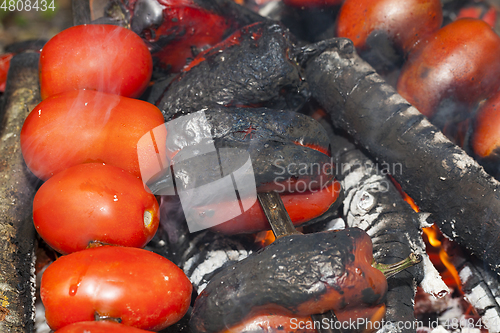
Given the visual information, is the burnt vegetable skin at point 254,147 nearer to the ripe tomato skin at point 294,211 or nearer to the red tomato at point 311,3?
the ripe tomato skin at point 294,211

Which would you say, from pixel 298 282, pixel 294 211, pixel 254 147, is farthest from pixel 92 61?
pixel 298 282

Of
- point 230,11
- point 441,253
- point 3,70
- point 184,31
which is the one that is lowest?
point 441,253

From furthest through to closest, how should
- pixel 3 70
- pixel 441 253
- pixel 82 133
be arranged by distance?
pixel 3 70, pixel 441 253, pixel 82 133

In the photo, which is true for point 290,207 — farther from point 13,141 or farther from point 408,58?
point 13,141

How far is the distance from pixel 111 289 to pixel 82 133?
1.98ft

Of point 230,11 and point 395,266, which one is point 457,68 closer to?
point 395,266

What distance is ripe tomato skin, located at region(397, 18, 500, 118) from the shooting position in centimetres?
159

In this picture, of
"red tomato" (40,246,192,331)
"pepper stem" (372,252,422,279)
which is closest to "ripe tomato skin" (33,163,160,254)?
"red tomato" (40,246,192,331)

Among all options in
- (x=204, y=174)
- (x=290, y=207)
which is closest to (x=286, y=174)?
(x=290, y=207)

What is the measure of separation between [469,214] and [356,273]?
0.68 m

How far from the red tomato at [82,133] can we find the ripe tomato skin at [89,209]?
84 mm

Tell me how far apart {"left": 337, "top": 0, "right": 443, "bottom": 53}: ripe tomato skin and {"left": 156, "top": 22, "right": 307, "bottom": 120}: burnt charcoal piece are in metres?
0.53

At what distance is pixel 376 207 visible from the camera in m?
1.52

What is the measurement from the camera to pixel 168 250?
60.3 inches
